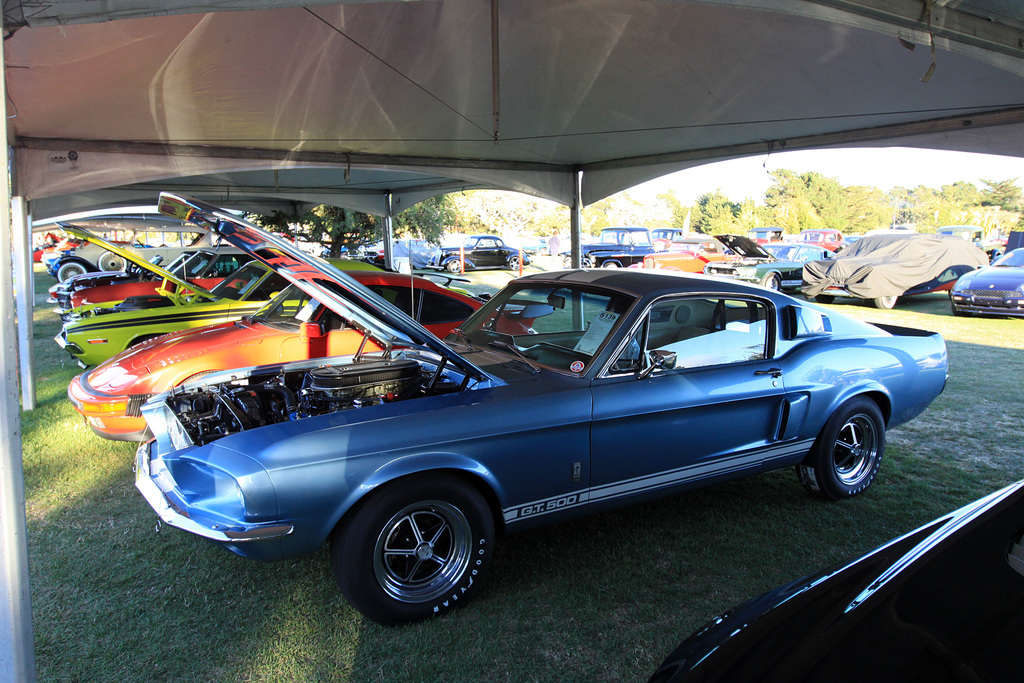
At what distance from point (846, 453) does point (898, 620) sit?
2.83 m

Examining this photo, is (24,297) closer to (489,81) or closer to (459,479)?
(489,81)

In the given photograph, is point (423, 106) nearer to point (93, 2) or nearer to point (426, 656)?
point (93, 2)

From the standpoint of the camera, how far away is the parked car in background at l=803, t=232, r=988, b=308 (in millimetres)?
14273

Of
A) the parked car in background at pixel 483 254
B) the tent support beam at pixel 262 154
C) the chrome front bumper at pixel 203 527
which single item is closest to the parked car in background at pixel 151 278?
the tent support beam at pixel 262 154

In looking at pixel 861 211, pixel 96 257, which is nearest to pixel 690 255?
pixel 96 257

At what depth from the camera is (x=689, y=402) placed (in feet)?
10.7

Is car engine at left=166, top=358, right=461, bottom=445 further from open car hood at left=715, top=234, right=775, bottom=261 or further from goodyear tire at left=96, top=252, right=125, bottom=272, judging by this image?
goodyear tire at left=96, top=252, right=125, bottom=272

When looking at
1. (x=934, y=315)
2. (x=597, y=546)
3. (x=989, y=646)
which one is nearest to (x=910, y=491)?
(x=597, y=546)

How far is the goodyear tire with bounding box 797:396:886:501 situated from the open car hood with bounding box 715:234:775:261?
1368cm

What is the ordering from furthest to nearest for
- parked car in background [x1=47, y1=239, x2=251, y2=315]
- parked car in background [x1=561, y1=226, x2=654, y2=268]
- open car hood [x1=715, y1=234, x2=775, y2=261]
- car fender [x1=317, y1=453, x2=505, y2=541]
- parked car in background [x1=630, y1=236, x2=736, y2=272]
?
parked car in background [x1=561, y1=226, x2=654, y2=268], parked car in background [x1=630, y1=236, x2=736, y2=272], open car hood [x1=715, y1=234, x2=775, y2=261], parked car in background [x1=47, y1=239, x2=251, y2=315], car fender [x1=317, y1=453, x2=505, y2=541]

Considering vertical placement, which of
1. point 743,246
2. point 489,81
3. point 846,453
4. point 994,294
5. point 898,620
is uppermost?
point 489,81

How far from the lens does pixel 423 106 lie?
5.87 m

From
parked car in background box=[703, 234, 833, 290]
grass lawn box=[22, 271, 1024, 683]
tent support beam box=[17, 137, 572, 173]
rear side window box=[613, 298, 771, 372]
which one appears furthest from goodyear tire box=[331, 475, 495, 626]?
parked car in background box=[703, 234, 833, 290]

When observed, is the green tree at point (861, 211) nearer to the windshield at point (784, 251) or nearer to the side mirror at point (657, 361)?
the windshield at point (784, 251)
